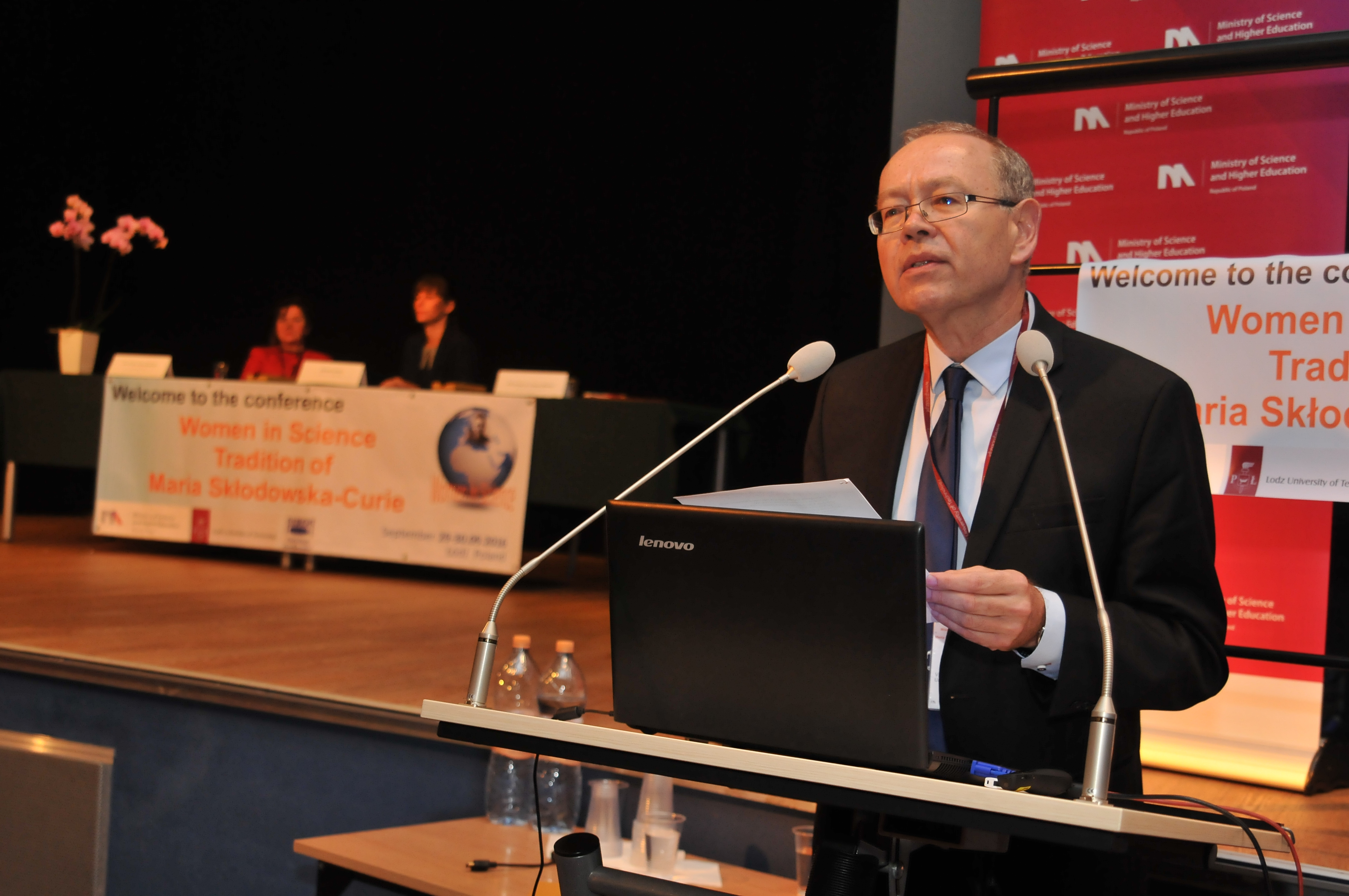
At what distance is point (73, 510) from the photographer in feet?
25.7

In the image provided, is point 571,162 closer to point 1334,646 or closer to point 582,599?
point 582,599

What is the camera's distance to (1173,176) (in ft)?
7.73

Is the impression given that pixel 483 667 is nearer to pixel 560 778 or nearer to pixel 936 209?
pixel 936 209

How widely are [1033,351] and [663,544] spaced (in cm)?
44

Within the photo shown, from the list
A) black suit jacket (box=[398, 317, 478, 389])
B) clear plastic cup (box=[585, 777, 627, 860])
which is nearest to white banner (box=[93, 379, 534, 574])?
black suit jacket (box=[398, 317, 478, 389])

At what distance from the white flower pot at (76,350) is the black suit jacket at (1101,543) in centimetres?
577

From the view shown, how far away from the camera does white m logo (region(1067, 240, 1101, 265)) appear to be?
2.45m

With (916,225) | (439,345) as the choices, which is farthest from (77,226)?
(916,225)

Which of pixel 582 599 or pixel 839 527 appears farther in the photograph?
pixel 582 599

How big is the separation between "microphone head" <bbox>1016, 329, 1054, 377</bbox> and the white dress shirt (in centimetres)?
25

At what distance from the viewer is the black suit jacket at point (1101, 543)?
51.8 inches

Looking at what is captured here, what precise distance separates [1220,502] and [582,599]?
293 cm

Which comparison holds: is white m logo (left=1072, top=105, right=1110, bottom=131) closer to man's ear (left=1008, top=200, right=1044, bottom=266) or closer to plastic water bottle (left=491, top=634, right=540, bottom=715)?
man's ear (left=1008, top=200, right=1044, bottom=266)

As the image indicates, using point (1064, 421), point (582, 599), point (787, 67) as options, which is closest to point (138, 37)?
point (787, 67)
